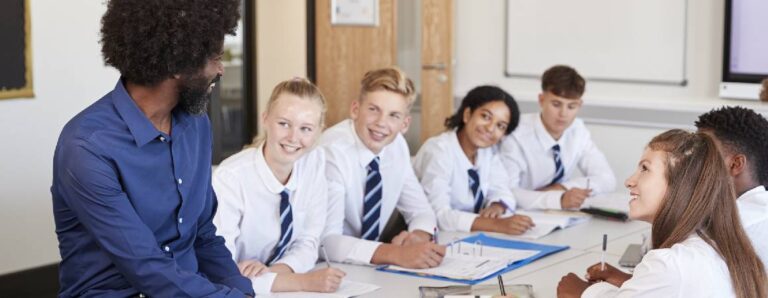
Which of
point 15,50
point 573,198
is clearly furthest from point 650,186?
point 15,50

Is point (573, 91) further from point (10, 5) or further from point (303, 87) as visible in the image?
point (10, 5)

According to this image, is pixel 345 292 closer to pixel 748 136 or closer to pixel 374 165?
pixel 374 165

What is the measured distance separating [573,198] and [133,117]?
2.27m

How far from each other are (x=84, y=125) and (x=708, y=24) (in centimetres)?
423

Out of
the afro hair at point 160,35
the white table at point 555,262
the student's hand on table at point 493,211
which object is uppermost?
the afro hair at point 160,35

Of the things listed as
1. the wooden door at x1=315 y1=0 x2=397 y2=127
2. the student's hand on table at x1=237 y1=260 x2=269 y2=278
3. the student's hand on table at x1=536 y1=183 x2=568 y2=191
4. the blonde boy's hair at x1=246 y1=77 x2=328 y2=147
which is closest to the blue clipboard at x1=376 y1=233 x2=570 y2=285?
the student's hand on table at x1=237 y1=260 x2=269 y2=278

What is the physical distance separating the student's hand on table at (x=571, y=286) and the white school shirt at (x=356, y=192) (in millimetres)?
602

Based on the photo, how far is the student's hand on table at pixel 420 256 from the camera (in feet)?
9.41

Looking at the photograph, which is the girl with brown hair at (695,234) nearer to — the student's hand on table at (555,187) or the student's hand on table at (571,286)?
the student's hand on table at (571,286)

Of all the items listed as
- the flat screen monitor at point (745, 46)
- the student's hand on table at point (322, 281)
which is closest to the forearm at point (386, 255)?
the student's hand on table at point (322, 281)

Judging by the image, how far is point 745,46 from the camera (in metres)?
5.26

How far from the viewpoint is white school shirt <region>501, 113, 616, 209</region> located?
4445 mm

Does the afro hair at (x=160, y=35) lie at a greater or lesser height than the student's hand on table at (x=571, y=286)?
greater

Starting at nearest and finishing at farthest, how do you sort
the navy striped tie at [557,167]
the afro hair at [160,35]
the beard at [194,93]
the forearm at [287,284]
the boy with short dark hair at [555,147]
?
the afro hair at [160,35] < the beard at [194,93] < the forearm at [287,284] < the boy with short dark hair at [555,147] < the navy striped tie at [557,167]
